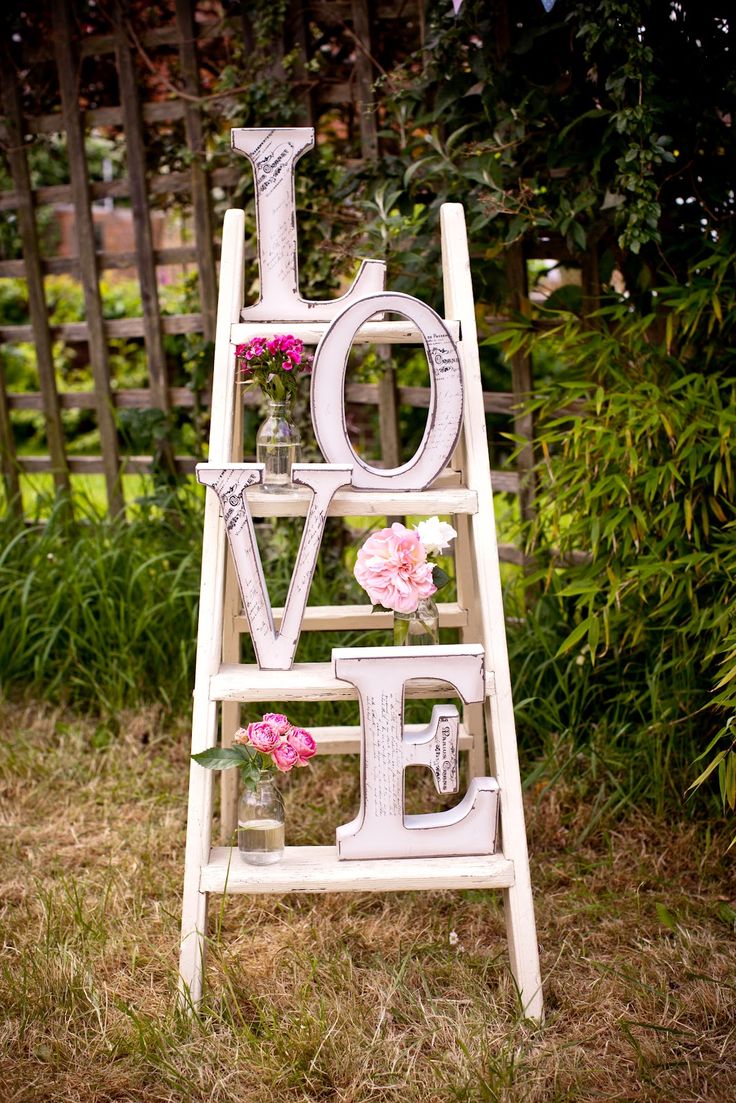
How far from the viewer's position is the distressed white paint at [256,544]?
177cm

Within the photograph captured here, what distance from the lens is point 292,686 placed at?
1.77 meters

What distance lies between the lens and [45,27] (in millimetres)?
3271

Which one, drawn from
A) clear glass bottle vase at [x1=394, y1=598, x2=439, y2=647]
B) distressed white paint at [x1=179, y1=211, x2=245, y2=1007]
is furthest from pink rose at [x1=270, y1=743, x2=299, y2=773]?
clear glass bottle vase at [x1=394, y1=598, x2=439, y2=647]

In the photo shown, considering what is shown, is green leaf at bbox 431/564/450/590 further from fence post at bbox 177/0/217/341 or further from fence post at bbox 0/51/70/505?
fence post at bbox 0/51/70/505

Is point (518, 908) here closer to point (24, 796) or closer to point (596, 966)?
point (596, 966)

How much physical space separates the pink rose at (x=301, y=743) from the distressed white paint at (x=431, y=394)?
42 cm

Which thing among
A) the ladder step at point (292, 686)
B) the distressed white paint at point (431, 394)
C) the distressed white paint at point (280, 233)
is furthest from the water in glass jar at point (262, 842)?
the distressed white paint at point (280, 233)

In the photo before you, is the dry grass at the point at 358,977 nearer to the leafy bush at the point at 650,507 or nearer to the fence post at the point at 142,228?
the leafy bush at the point at 650,507

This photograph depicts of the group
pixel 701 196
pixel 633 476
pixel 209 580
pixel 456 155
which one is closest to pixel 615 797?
pixel 633 476

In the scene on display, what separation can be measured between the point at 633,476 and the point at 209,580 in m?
0.94

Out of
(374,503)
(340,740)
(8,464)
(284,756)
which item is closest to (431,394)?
(374,503)

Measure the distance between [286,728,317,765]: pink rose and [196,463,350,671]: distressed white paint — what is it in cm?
11

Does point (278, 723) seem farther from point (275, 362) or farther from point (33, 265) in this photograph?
point (33, 265)

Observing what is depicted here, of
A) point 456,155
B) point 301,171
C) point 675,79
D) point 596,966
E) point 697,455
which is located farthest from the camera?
point 301,171
